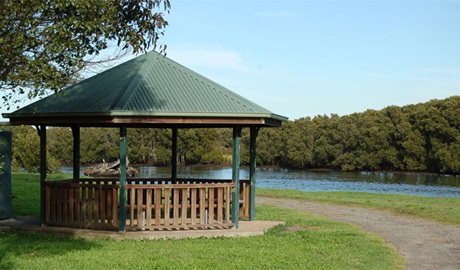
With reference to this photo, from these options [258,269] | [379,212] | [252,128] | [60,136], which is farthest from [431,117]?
[258,269]

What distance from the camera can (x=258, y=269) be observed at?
865cm

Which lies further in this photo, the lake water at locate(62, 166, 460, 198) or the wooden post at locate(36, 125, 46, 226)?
the lake water at locate(62, 166, 460, 198)

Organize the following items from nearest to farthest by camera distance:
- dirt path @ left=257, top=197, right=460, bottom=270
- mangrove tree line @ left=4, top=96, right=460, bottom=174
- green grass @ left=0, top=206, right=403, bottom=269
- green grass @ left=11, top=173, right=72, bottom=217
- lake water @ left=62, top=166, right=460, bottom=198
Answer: green grass @ left=0, top=206, right=403, bottom=269 → dirt path @ left=257, top=197, right=460, bottom=270 → green grass @ left=11, top=173, right=72, bottom=217 → lake water @ left=62, top=166, right=460, bottom=198 → mangrove tree line @ left=4, top=96, right=460, bottom=174

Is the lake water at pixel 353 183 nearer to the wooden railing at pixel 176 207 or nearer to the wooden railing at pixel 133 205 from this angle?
the wooden railing at pixel 176 207

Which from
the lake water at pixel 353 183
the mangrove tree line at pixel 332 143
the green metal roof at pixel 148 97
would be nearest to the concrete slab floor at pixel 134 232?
the green metal roof at pixel 148 97

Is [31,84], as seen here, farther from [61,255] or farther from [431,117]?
[431,117]

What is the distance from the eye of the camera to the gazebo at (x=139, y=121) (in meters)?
11.6

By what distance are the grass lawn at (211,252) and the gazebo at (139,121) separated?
0.72m

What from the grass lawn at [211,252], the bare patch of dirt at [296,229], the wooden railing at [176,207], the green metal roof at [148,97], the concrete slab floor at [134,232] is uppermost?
the green metal roof at [148,97]

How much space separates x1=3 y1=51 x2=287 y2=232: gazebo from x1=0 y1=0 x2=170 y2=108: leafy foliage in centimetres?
154

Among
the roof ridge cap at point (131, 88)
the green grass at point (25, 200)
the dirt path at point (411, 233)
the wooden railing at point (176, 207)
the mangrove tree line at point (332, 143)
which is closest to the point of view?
the dirt path at point (411, 233)

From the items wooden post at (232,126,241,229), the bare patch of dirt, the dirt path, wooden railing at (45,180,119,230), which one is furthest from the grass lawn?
wooden post at (232,126,241,229)

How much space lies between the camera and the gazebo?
11641 millimetres

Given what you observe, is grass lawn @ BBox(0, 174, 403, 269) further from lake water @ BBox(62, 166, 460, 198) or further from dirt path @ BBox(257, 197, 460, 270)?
lake water @ BBox(62, 166, 460, 198)
